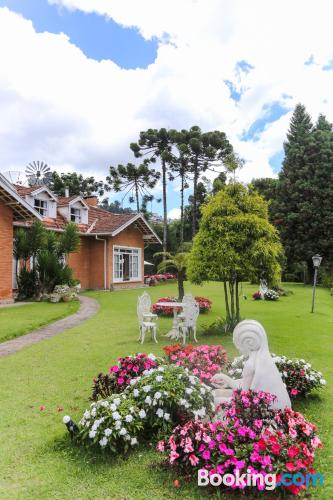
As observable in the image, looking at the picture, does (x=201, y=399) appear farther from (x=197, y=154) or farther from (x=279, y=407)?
(x=197, y=154)

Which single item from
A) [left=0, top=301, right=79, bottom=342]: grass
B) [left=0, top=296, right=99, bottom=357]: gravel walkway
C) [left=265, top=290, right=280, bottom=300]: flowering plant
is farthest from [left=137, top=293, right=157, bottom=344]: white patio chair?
[left=265, top=290, right=280, bottom=300]: flowering plant

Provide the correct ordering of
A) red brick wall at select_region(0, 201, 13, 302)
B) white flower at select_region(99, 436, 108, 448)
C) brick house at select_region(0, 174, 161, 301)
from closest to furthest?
white flower at select_region(99, 436, 108, 448) → red brick wall at select_region(0, 201, 13, 302) → brick house at select_region(0, 174, 161, 301)

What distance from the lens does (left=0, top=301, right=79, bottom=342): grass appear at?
10.1 metres

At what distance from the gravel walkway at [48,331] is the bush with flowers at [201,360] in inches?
173

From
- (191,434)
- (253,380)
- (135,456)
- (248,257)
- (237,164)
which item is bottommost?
(135,456)

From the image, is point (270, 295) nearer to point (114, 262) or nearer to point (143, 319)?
point (114, 262)

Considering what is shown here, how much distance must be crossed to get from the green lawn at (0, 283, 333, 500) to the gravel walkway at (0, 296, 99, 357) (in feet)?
1.36

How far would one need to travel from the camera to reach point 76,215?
2383 cm

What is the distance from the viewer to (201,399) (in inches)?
163

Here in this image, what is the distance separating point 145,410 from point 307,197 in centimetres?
3135

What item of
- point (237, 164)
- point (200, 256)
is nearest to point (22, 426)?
point (200, 256)

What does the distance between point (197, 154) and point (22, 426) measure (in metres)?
33.4

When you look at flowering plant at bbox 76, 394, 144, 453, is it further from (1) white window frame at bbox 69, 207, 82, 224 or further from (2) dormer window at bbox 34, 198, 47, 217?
(1) white window frame at bbox 69, 207, 82, 224

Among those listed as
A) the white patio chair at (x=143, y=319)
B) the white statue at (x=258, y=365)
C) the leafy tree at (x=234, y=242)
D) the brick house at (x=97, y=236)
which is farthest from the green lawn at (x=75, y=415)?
the brick house at (x=97, y=236)
